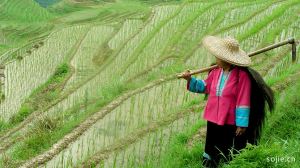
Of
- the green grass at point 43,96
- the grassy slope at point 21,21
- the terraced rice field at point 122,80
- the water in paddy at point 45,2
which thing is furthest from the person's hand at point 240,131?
the water in paddy at point 45,2

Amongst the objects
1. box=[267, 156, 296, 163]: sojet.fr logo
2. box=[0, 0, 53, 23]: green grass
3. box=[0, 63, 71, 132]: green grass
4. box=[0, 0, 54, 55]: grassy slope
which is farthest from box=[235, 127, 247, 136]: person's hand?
box=[0, 0, 53, 23]: green grass

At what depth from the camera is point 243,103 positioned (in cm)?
346

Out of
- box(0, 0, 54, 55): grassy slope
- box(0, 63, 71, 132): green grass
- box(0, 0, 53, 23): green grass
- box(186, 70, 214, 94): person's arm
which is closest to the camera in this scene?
box(186, 70, 214, 94): person's arm

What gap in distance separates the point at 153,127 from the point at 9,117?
15.7 feet

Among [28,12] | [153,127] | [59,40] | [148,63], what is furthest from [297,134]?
[28,12]

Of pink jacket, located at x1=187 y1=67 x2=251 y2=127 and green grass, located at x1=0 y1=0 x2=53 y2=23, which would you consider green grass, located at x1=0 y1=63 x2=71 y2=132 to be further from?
green grass, located at x1=0 y1=0 x2=53 y2=23

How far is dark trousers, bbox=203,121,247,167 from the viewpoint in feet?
12.0

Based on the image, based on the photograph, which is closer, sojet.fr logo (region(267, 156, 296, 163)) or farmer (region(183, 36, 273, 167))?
sojet.fr logo (region(267, 156, 296, 163))

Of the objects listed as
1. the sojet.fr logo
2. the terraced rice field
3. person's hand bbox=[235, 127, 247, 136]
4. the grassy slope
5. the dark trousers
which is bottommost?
the grassy slope

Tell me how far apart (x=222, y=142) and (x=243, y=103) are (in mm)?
464

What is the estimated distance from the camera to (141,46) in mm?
9875

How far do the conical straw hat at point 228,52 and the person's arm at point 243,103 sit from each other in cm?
13

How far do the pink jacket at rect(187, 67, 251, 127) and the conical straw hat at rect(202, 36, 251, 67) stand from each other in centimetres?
11

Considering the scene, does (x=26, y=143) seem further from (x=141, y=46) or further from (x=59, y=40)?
(x=59, y=40)
